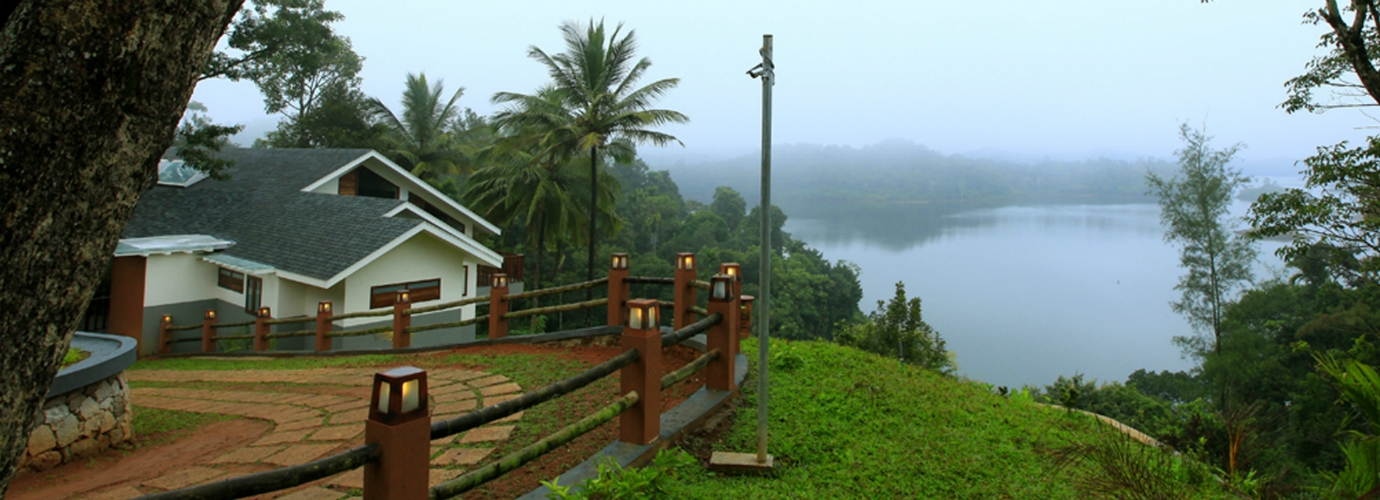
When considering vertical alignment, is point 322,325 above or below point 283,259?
below

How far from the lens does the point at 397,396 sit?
2309 mm

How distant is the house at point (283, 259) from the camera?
1422cm

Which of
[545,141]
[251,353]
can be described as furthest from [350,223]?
[545,141]

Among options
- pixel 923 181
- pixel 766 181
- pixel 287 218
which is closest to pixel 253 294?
pixel 287 218

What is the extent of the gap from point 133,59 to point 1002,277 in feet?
282

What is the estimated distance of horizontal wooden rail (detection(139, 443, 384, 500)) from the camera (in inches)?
73.9

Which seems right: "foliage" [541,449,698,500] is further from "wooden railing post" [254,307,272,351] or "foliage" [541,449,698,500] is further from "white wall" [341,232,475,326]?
"white wall" [341,232,475,326]

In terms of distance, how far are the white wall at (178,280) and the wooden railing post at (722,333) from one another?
47.2ft

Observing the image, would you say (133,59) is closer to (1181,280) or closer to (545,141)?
(545,141)

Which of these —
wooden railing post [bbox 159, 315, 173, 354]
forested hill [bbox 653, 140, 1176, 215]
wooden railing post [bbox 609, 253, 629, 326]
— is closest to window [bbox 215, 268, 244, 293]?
wooden railing post [bbox 159, 315, 173, 354]

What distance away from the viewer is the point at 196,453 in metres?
4.84

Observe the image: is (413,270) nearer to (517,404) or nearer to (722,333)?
(722,333)

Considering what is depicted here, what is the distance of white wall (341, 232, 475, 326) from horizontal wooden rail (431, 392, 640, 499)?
11949mm

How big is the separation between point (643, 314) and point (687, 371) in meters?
0.73
